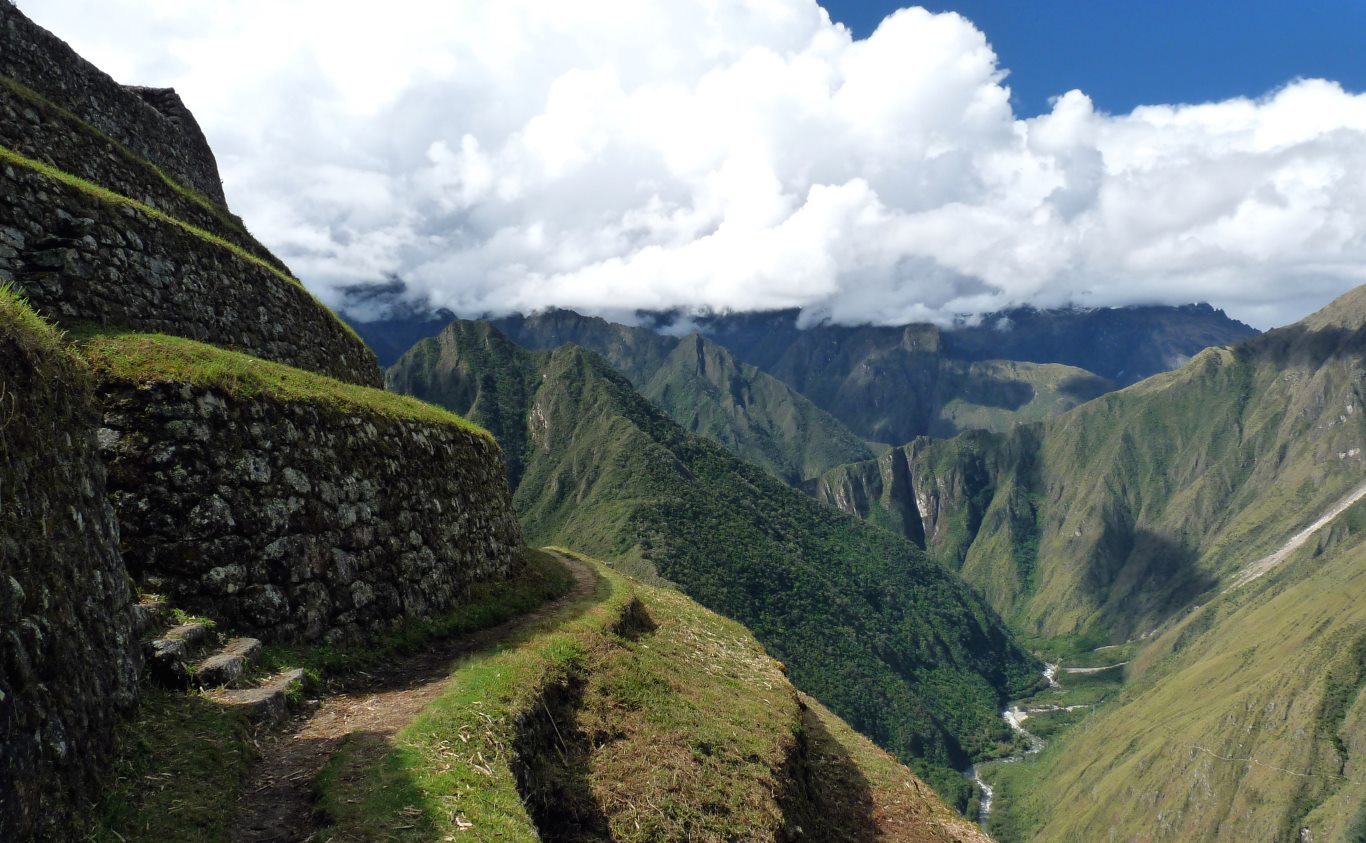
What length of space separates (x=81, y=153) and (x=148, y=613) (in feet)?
72.6

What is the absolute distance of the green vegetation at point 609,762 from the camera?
35.8 ft

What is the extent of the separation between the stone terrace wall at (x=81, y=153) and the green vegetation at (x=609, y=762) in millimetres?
22609

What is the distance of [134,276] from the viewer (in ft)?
66.9

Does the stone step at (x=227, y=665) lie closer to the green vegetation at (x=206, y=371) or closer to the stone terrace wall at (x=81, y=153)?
the green vegetation at (x=206, y=371)

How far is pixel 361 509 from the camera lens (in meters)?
17.9

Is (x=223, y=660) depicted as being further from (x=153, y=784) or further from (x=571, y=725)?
(x=571, y=725)

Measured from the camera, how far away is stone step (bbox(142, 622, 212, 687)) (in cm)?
1164

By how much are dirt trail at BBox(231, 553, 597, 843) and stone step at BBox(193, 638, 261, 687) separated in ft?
4.48

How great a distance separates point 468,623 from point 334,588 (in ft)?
15.5

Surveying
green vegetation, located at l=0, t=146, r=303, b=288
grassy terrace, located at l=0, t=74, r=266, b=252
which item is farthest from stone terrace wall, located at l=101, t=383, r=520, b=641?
grassy terrace, located at l=0, t=74, r=266, b=252

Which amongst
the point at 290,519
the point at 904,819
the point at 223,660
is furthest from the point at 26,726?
the point at 904,819

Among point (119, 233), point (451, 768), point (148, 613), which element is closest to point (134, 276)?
point (119, 233)

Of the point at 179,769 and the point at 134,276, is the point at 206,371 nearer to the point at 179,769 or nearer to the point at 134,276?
the point at 134,276

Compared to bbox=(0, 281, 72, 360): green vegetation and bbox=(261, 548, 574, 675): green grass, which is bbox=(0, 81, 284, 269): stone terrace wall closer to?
bbox=(0, 281, 72, 360): green vegetation
